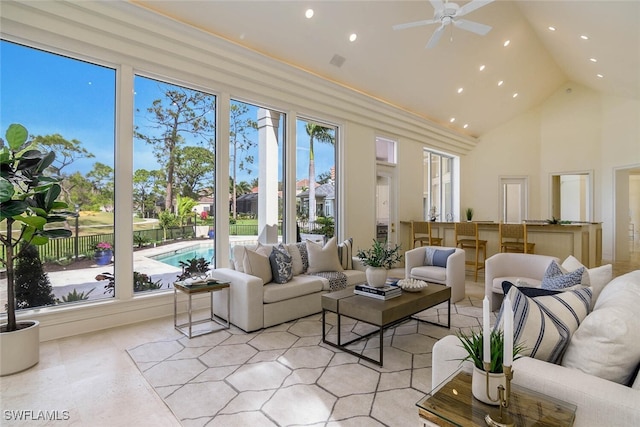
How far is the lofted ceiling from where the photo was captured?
161 inches

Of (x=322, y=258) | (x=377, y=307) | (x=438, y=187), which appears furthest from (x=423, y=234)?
(x=377, y=307)

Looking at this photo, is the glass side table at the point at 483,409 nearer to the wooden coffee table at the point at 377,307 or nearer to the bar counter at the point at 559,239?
the wooden coffee table at the point at 377,307

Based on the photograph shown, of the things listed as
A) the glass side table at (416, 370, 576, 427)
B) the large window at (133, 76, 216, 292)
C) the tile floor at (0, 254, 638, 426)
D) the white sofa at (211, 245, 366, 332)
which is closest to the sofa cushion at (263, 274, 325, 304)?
the white sofa at (211, 245, 366, 332)

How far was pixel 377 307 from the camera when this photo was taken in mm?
2711

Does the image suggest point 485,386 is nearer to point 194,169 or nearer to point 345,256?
point 345,256

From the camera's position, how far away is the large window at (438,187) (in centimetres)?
842

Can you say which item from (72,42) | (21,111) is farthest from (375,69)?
(21,111)

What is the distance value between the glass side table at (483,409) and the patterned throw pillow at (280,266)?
8.63 ft

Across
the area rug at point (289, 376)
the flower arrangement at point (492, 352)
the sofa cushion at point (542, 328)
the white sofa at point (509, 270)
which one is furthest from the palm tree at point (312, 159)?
the flower arrangement at point (492, 352)

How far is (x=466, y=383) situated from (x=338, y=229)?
15.6ft

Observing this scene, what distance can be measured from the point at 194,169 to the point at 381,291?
2.87 metres

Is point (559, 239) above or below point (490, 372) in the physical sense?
above

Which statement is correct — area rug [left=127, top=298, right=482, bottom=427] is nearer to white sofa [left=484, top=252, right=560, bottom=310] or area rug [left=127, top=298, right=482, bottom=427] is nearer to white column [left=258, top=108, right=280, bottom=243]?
white sofa [left=484, top=252, right=560, bottom=310]

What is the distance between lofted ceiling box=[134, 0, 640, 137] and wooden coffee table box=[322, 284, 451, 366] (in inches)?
135
